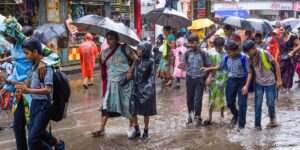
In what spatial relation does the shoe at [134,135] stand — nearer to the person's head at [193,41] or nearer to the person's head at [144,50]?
the person's head at [144,50]

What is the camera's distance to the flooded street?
6.96 meters

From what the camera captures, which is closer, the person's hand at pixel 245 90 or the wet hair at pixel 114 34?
the wet hair at pixel 114 34

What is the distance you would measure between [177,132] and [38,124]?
9.68 ft

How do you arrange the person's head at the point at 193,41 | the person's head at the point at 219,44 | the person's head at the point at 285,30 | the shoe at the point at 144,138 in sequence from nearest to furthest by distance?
the shoe at the point at 144,138, the person's head at the point at 193,41, the person's head at the point at 219,44, the person's head at the point at 285,30

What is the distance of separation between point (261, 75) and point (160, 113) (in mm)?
2498

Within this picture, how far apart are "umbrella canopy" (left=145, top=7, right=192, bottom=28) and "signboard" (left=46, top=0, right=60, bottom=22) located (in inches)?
273

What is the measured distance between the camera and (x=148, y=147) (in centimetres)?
689

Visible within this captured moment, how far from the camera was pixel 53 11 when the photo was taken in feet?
58.9

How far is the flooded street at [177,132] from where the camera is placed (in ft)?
22.9

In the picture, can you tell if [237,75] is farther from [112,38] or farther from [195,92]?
[112,38]

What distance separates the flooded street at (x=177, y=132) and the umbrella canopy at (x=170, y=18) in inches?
88.5

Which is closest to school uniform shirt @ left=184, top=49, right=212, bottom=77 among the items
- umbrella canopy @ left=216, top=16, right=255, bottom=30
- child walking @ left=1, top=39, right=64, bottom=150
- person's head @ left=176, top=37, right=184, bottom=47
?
umbrella canopy @ left=216, top=16, right=255, bottom=30

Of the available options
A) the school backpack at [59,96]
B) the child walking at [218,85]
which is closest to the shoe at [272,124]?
the child walking at [218,85]

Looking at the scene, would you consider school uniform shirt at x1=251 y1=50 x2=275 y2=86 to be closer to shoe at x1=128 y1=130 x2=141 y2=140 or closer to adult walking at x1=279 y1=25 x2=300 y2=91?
shoe at x1=128 y1=130 x2=141 y2=140
